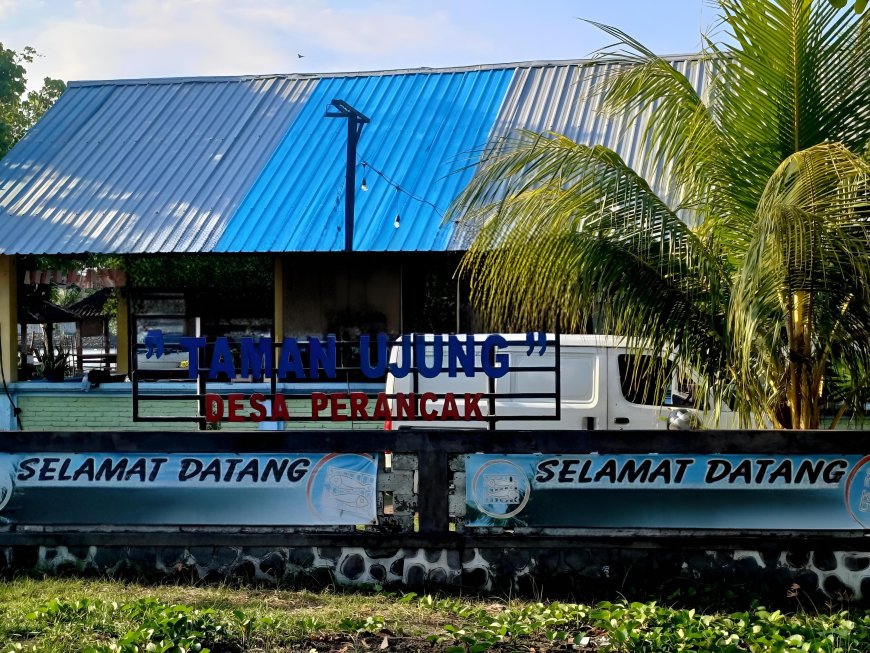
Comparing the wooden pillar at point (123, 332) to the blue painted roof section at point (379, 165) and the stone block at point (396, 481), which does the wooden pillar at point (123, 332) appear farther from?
the stone block at point (396, 481)

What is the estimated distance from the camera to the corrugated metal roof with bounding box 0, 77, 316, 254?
16.2 metres

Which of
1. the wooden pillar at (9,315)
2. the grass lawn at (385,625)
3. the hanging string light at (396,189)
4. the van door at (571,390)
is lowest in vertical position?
the grass lawn at (385,625)

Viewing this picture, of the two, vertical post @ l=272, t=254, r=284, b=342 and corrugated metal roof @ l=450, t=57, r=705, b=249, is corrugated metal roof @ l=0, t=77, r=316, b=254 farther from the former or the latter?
corrugated metal roof @ l=450, t=57, r=705, b=249

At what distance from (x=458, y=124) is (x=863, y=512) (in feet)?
38.3

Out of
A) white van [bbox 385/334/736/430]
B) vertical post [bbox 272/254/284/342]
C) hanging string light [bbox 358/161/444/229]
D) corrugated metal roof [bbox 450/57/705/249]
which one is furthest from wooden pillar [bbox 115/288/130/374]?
white van [bbox 385/334/736/430]

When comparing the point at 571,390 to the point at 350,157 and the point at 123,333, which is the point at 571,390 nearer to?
the point at 350,157

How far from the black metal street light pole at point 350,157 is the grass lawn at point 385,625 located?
8838 millimetres

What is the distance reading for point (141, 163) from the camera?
1809 centimetres

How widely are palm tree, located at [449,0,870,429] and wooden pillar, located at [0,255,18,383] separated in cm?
1103

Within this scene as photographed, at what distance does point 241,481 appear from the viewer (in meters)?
8.24

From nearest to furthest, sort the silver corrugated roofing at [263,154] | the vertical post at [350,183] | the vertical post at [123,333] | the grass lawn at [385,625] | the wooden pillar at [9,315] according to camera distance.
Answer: the grass lawn at [385,625]
the vertical post at [350,183]
the silver corrugated roofing at [263,154]
the wooden pillar at [9,315]
the vertical post at [123,333]

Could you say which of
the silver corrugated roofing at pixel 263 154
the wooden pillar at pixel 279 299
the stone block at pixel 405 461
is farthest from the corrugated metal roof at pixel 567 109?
the stone block at pixel 405 461

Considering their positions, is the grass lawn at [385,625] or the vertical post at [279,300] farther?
the vertical post at [279,300]

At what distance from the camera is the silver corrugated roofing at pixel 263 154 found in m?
16.0
